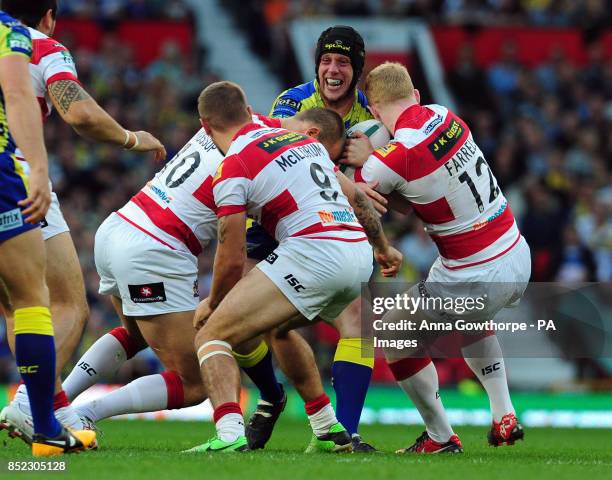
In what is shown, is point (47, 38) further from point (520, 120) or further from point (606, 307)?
point (520, 120)

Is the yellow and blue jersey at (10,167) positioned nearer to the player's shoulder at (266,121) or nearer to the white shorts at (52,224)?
the white shorts at (52,224)

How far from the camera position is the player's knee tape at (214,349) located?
7.32 metres

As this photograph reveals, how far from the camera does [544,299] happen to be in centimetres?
1531

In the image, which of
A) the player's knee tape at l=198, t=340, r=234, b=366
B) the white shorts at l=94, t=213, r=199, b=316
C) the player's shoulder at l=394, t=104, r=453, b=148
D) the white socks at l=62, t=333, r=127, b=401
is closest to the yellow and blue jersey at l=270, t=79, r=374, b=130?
the player's shoulder at l=394, t=104, r=453, b=148

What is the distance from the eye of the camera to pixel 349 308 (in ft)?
27.5

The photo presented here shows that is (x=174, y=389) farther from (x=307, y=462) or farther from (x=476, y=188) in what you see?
(x=476, y=188)

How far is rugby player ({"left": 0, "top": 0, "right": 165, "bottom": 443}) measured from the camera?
7562 mm

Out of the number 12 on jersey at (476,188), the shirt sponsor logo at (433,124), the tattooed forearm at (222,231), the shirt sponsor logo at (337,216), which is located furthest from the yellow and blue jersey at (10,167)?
the number 12 on jersey at (476,188)

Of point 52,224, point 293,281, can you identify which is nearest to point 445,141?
point 293,281

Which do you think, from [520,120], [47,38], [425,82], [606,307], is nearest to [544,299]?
[606,307]

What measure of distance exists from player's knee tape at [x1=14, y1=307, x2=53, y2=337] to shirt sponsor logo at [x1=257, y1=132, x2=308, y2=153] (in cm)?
168

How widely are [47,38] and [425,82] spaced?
14.8 meters

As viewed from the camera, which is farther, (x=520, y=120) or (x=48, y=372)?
(x=520, y=120)

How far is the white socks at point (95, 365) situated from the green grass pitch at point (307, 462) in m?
0.44
